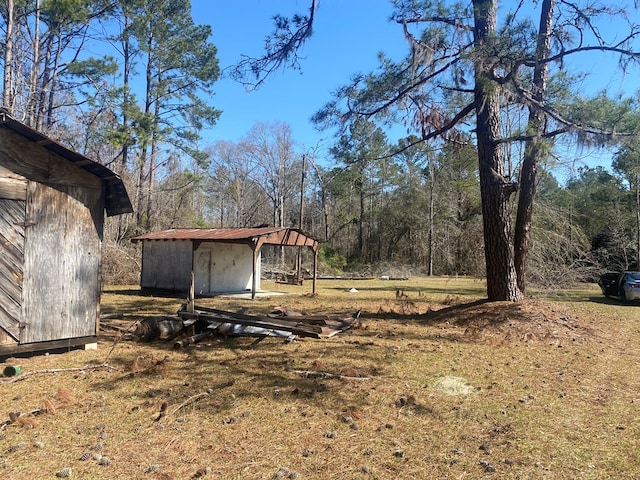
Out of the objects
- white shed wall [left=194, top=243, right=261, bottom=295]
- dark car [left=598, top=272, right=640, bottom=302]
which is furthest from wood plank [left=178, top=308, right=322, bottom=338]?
dark car [left=598, top=272, right=640, bottom=302]

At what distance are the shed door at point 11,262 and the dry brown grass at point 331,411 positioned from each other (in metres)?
0.72

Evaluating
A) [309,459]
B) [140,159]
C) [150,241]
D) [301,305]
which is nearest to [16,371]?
[309,459]

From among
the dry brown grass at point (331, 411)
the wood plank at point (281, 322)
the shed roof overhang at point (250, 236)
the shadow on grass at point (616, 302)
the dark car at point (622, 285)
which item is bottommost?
the dry brown grass at point (331, 411)

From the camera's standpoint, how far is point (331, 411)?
181 inches

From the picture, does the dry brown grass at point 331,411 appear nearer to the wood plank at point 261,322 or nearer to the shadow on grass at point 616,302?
the wood plank at point 261,322

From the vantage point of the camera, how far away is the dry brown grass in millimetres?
3428

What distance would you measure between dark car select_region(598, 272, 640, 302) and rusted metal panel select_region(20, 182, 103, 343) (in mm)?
17491

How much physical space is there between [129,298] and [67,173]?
31.8 feet

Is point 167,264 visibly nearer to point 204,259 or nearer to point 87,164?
point 204,259

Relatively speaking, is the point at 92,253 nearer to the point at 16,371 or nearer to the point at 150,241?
the point at 16,371

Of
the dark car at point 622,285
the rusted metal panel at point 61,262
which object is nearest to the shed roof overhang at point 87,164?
the rusted metal panel at point 61,262

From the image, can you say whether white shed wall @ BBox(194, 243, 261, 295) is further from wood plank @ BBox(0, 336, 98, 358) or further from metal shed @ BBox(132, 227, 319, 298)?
wood plank @ BBox(0, 336, 98, 358)

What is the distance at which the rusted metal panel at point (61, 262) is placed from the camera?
6.45 m

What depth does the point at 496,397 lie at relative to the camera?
5082 mm
